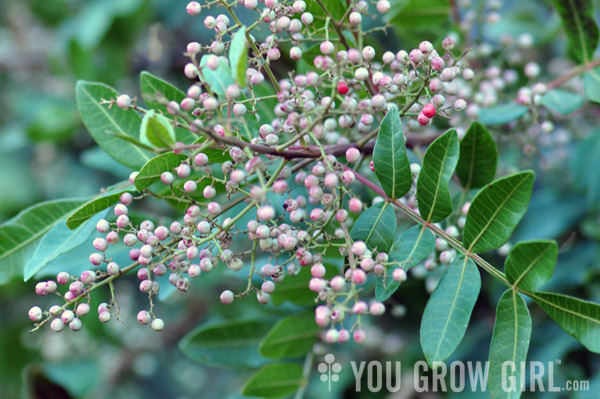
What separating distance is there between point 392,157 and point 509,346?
1.30 ft

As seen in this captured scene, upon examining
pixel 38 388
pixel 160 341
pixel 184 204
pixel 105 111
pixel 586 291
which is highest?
pixel 105 111

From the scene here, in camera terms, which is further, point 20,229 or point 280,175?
point 20,229

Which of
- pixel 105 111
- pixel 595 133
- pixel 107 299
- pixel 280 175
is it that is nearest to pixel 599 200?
pixel 595 133

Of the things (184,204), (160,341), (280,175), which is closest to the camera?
(280,175)

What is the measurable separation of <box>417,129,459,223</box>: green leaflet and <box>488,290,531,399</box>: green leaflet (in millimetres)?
205

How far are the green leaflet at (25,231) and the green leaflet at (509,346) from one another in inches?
35.0

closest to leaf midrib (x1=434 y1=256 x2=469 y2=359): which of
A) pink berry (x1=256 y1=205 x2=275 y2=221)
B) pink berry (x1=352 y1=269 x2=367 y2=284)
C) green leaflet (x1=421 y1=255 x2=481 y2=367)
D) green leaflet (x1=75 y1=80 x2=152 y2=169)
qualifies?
green leaflet (x1=421 y1=255 x2=481 y2=367)

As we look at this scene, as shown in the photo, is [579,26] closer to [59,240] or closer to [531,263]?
[531,263]

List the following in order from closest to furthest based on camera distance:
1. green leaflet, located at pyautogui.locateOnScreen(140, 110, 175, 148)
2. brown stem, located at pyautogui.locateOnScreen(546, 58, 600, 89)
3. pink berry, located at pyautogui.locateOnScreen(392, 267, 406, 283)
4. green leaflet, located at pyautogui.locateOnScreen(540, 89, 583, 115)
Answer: green leaflet, located at pyautogui.locateOnScreen(140, 110, 175, 148) < pink berry, located at pyautogui.locateOnScreen(392, 267, 406, 283) < green leaflet, located at pyautogui.locateOnScreen(540, 89, 583, 115) < brown stem, located at pyautogui.locateOnScreen(546, 58, 600, 89)

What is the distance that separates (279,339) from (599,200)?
1.05m

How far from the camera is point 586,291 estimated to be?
1.76 m

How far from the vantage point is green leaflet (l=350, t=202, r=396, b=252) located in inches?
40.3

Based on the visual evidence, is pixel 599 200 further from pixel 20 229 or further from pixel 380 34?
pixel 20 229

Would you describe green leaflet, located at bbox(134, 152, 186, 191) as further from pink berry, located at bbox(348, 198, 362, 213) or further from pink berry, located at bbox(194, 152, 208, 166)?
pink berry, located at bbox(348, 198, 362, 213)
